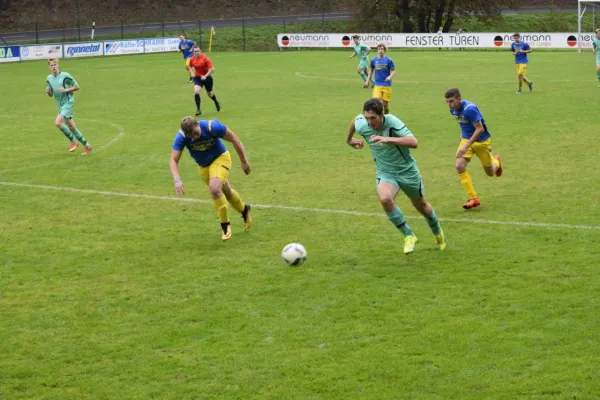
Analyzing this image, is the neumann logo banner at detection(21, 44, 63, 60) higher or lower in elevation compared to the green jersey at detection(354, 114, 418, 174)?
higher

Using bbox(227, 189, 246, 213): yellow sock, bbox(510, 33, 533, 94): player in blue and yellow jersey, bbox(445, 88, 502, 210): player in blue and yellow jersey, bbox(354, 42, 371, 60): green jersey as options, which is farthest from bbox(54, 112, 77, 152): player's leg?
bbox(354, 42, 371, 60): green jersey

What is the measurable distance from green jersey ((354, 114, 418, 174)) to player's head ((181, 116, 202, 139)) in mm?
2533

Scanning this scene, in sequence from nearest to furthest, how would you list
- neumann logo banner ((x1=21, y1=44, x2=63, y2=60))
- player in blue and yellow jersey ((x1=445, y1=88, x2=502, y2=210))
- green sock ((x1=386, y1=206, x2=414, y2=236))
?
green sock ((x1=386, y1=206, x2=414, y2=236)) < player in blue and yellow jersey ((x1=445, y1=88, x2=502, y2=210)) < neumann logo banner ((x1=21, y1=44, x2=63, y2=60))

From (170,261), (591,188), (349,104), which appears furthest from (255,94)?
(170,261)

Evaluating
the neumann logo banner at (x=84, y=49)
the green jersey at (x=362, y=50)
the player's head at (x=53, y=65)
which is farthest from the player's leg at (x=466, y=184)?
the neumann logo banner at (x=84, y=49)

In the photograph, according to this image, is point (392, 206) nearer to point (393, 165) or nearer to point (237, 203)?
point (393, 165)

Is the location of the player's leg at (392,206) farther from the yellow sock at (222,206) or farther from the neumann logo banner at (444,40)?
the neumann logo banner at (444,40)

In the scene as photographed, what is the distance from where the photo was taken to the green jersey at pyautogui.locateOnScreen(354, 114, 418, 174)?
39.8 feet

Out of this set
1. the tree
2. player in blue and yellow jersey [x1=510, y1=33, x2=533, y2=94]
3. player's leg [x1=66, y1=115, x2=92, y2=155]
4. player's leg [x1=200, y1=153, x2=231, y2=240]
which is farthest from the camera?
the tree

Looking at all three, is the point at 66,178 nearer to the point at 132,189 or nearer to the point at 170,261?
the point at 132,189

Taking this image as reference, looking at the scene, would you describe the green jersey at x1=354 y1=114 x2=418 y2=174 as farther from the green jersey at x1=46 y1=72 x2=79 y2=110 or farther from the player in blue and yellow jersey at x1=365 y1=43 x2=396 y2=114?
the player in blue and yellow jersey at x1=365 y1=43 x2=396 y2=114

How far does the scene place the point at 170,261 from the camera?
12891 mm

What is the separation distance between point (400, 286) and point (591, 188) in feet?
22.5

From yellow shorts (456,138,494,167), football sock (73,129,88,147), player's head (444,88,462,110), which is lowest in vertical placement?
yellow shorts (456,138,494,167)
